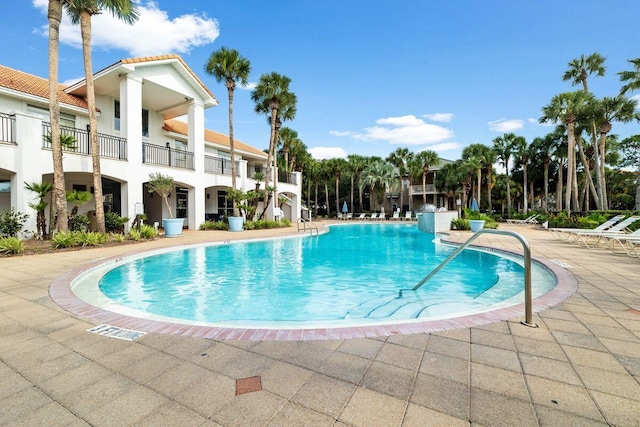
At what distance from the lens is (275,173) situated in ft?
74.3

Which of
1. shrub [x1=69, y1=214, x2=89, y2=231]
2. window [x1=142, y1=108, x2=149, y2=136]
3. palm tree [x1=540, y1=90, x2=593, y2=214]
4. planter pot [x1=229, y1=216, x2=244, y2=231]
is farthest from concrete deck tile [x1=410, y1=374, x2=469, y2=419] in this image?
palm tree [x1=540, y1=90, x2=593, y2=214]

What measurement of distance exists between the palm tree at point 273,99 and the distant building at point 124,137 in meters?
3.07

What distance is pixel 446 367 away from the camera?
7.88 feet

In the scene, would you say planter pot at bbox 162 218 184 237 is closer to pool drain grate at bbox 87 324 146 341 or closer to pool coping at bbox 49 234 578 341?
pool coping at bbox 49 234 578 341

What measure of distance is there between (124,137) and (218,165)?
6.02 m

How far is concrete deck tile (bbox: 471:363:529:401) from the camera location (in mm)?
2059

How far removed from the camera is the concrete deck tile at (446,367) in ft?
7.45

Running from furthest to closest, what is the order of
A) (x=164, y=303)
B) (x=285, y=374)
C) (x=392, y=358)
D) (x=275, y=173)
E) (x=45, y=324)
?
(x=275, y=173), (x=164, y=303), (x=45, y=324), (x=392, y=358), (x=285, y=374)

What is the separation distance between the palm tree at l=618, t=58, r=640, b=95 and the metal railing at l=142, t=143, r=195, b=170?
29.7 metres

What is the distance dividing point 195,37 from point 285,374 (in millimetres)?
20057

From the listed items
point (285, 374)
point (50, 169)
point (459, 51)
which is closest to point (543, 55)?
point (459, 51)

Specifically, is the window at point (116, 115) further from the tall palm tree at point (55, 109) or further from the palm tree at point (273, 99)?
the palm tree at point (273, 99)

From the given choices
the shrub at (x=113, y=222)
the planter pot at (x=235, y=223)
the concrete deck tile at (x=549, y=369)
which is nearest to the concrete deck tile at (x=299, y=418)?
the concrete deck tile at (x=549, y=369)

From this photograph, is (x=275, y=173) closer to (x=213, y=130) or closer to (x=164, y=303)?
(x=213, y=130)
